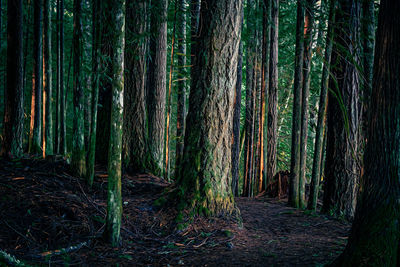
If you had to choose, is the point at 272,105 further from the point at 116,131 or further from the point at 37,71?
the point at 116,131

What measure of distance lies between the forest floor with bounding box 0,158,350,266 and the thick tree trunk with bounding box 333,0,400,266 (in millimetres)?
962

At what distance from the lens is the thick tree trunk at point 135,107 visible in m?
8.65

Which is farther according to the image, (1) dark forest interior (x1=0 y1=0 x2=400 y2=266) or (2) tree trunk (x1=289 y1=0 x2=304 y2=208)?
(2) tree trunk (x1=289 y1=0 x2=304 y2=208)

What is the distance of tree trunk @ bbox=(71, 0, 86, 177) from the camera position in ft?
20.4

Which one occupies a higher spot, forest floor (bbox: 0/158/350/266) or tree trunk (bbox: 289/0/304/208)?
tree trunk (bbox: 289/0/304/208)

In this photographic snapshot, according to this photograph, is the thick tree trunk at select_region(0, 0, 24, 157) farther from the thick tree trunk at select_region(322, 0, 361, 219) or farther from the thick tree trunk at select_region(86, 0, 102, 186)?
the thick tree trunk at select_region(322, 0, 361, 219)

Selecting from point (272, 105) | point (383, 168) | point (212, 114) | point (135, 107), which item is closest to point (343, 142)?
point (212, 114)

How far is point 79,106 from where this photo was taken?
20.9 ft

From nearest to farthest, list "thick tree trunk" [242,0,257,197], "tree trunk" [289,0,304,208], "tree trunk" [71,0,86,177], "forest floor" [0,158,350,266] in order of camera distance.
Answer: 1. "forest floor" [0,158,350,266]
2. "tree trunk" [71,0,86,177]
3. "tree trunk" [289,0,304,208]
4. "thick tree trunk" [242,0,257,197]

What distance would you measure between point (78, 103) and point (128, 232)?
290cm

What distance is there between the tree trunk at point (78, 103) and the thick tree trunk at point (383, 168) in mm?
5331

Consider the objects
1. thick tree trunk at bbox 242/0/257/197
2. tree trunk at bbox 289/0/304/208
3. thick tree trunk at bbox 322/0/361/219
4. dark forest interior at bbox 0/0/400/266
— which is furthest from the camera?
thick tree trunk at bbox 242/0/257/197

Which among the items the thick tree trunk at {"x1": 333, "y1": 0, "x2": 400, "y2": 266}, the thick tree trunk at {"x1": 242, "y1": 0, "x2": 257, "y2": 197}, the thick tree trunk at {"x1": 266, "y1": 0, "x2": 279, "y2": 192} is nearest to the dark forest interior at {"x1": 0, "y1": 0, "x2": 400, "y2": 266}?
the thick tree trunk at {"x1": 333, "y1": 0, "x2": 400, "y2": 266}

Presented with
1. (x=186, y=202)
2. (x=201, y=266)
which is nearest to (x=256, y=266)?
(x=201, y=266)
